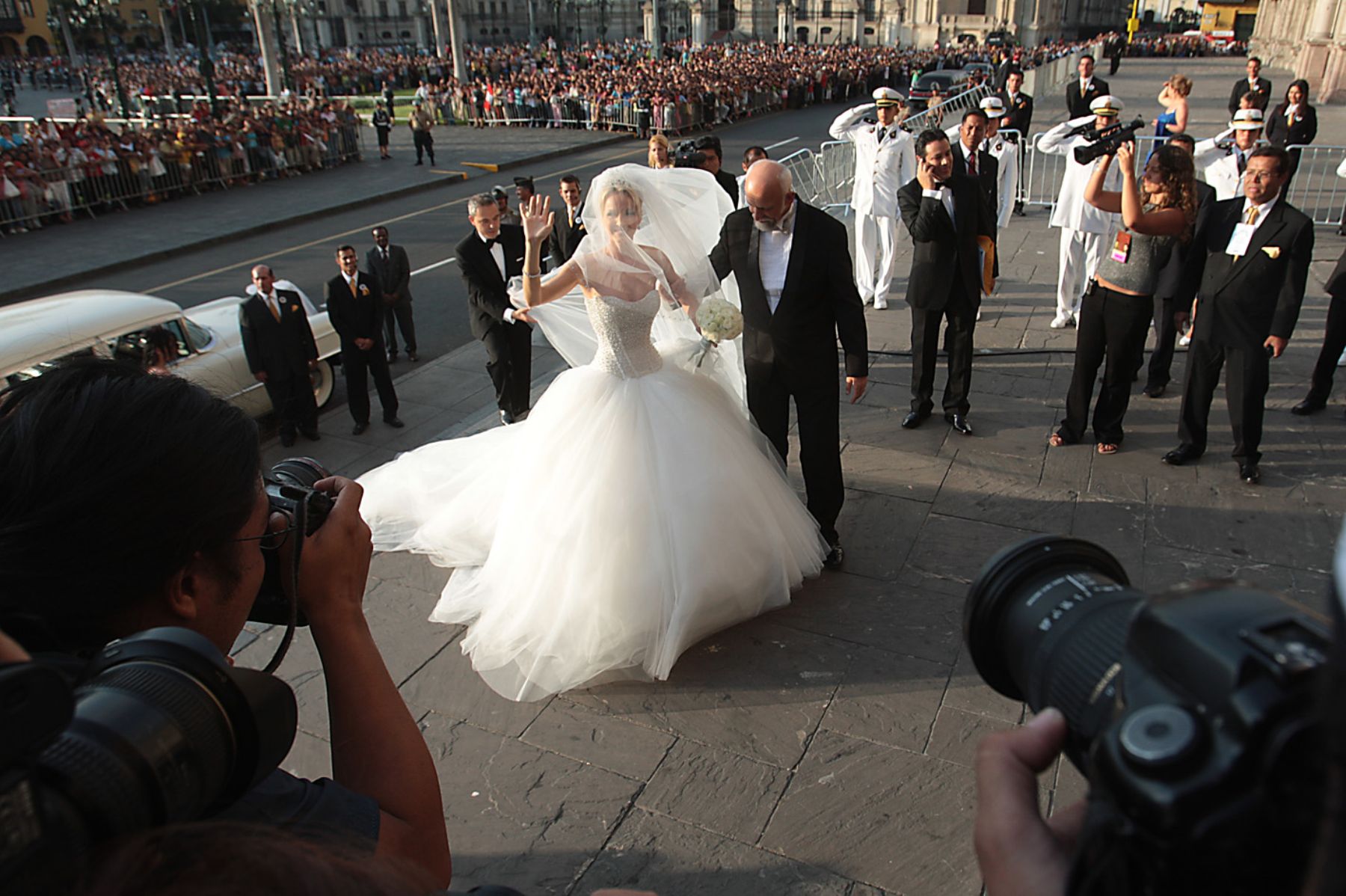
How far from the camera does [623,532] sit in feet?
12.8

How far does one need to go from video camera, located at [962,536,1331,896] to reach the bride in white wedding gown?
289 cm

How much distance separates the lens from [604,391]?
4.38 m

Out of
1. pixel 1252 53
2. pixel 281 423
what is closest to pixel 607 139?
pixel 281 423

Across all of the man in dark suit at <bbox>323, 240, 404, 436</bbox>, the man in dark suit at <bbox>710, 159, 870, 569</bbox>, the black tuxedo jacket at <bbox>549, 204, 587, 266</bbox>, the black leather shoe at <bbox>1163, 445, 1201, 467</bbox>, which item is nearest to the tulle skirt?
the man in dark suit at <bbox>710, 159, 870, 569</bbox>

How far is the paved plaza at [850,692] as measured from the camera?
2986 millimetres

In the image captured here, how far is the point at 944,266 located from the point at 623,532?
326 cm

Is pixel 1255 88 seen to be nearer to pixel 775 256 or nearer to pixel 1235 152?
pixel 1235 152

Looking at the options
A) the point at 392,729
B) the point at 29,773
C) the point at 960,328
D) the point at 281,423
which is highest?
the point at 29,773

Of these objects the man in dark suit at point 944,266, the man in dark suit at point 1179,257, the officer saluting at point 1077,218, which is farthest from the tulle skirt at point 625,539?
the officer saluting at point 1077,218

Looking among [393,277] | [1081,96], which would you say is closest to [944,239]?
[393,277]

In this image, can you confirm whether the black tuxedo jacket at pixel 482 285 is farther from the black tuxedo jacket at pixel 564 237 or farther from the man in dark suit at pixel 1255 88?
the man in dark suit at pixel 1255 88

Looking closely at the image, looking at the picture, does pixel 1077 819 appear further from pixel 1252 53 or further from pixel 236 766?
pixel 1252 53

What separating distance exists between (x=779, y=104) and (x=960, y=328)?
30.8 metres

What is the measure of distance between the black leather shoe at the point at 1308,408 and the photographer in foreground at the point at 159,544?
669cm
